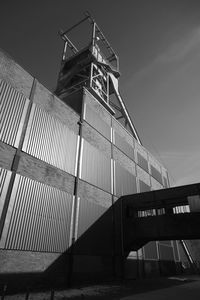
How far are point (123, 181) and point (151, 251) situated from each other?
26.1 ft

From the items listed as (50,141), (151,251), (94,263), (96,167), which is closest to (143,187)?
(151,251)

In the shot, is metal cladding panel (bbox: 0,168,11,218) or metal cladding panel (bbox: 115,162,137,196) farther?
metal cladding panel (bbox: 115,162,137,196)

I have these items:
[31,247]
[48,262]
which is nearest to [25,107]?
[31,247]

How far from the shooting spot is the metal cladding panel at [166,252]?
24536 millimetres

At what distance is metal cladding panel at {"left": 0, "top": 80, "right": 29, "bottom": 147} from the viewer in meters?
11.8

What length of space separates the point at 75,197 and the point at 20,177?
15.1ft

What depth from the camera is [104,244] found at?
1661cm

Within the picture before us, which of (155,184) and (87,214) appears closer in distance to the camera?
(87,214)

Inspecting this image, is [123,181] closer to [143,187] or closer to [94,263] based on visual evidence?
[143,187]

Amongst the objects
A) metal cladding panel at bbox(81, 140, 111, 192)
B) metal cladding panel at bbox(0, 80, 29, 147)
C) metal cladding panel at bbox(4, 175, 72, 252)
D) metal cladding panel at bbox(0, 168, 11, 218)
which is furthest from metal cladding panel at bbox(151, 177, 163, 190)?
metal cladding panel at bbox(0, 168, 11, 218)

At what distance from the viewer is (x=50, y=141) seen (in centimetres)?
1453

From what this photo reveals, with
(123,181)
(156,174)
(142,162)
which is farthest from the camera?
(156,174)

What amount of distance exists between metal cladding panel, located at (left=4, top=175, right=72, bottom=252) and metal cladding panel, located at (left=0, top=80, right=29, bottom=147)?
88.4 inches

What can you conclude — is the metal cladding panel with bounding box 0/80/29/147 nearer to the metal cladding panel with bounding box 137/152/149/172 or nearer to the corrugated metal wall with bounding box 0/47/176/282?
the corrugated metal wall with bounding box 0/47/176/282
